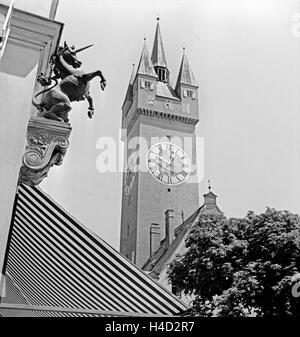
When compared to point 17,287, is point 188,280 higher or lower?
higher

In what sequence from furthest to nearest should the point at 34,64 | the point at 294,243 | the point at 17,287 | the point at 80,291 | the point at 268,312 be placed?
the point at 294,243 < the point at 268,312 < the point at 17,287 < the point at 80,291 < the point at 34,64

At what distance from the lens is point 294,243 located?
11.9 meters

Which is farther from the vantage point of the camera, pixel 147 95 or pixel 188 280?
pixel 147 95

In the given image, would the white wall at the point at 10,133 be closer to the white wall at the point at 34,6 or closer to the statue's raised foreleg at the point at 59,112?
the statue's raised foreleg at the point at 59,112

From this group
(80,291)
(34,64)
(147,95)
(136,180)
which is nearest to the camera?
(34,64)

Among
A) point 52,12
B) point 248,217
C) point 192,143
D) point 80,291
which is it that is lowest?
point 80,291

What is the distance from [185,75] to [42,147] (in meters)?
36.7

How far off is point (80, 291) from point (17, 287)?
113 centimetres

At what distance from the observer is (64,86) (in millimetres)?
2537

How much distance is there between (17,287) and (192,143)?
31041 mm

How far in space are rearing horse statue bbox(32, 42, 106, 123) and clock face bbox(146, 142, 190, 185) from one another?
30750 millimetres

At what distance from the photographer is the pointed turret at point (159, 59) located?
130ft

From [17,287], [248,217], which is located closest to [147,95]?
[248,217]

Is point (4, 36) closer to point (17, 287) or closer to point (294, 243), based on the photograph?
point (17, 287)
